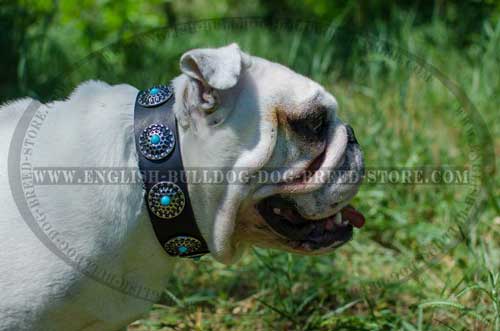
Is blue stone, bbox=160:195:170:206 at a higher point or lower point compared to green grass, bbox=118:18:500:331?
higher

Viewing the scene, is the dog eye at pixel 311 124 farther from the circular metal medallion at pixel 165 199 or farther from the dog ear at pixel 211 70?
the circular metal medallion at pixel 165 199

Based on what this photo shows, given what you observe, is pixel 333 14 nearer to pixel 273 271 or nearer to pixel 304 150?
pixel 273 271

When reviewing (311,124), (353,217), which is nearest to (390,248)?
(353,217)

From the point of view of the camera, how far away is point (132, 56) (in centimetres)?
417

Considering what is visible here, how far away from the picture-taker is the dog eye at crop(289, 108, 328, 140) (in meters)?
1.71

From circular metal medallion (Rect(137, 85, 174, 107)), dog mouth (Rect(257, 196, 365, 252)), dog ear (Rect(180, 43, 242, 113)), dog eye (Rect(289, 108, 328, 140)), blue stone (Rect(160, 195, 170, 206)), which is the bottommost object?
dog mouth (Rect(257, 196, 365, 252))

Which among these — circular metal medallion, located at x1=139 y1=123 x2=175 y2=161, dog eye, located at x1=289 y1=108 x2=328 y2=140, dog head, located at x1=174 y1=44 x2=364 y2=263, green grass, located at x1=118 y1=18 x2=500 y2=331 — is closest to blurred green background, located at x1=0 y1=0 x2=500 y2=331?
green grass, located at x1=118 y1=18 x2=500 y2=331

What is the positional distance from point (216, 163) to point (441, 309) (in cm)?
114

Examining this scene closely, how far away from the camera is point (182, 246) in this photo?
5.71 feet

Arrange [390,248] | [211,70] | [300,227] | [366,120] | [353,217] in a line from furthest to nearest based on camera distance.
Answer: [366,120] < [390,248] < [353,217] < [300,227] < [211,70]

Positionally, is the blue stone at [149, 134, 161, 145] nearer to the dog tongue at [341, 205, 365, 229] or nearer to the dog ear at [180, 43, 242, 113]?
the dog ear at [180, 43, 242, 113]

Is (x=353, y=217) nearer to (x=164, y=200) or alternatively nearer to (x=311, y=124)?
(x=311, y=124)

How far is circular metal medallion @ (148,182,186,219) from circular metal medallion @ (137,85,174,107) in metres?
0.22

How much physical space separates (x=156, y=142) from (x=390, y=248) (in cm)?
166
